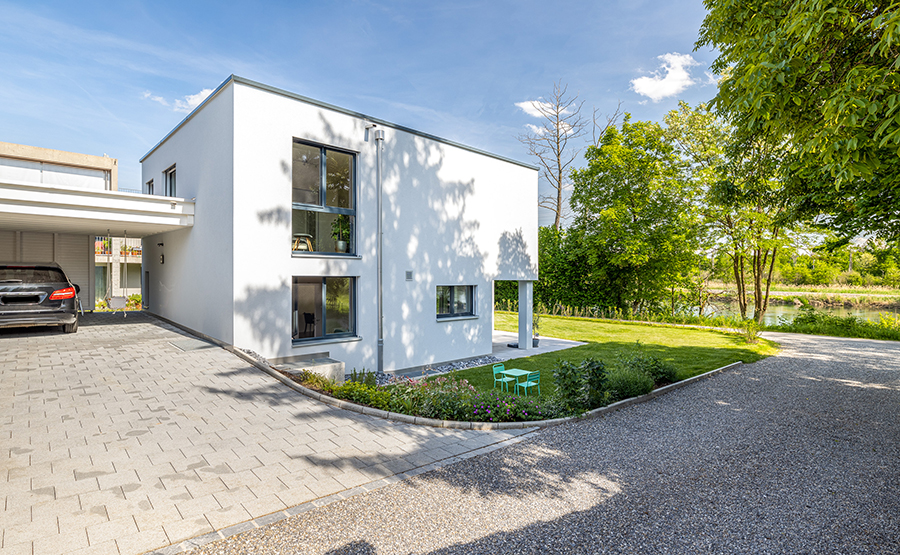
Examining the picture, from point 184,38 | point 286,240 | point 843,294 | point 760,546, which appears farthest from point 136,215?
point 843,294

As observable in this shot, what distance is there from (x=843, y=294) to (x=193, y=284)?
36.2 meters

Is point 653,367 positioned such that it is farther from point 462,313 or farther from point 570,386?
point 462,313

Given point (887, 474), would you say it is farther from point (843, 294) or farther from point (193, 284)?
point (843, 294)

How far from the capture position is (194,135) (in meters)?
9.76

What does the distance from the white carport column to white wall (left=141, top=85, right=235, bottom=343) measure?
9411mm

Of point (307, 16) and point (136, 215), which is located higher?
point (307, 16)

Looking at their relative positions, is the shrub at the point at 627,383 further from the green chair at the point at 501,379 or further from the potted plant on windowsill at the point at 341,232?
the potted plant on windowsill at the point at 341,232

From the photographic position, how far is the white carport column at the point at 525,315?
1426 centimetres

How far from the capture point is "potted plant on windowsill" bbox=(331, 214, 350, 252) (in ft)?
31.4

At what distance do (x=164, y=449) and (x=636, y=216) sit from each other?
846 inches

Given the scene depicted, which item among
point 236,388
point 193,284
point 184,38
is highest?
point 184,38

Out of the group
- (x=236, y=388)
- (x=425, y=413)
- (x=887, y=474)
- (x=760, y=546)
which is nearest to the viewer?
(x=760, y=546)

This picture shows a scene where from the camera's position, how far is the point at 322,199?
9234 millimetres

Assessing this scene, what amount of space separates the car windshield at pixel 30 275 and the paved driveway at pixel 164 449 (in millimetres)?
1692
